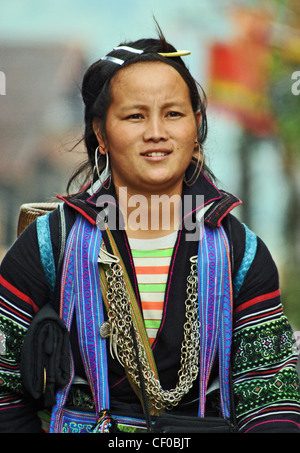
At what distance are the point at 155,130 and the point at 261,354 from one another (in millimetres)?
872

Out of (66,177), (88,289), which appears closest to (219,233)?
(88,289)

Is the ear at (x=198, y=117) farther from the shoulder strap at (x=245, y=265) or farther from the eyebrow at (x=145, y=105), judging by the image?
the shoulder strap at (x=245, y=265)

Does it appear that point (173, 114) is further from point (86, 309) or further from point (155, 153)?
point (86, 309)

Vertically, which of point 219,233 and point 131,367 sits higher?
A: point 219,233

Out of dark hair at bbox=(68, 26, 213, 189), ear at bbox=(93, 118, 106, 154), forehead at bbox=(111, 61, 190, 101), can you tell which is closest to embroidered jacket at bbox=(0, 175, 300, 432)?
ear at bbox=(93, 118, 106, 154)

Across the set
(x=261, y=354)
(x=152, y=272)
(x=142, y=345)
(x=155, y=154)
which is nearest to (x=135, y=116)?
(x=155, y=154)

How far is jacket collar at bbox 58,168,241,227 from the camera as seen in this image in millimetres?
2318

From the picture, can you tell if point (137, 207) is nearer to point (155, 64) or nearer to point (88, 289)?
point (88, 289)

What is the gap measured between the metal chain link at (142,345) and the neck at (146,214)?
0.18 m

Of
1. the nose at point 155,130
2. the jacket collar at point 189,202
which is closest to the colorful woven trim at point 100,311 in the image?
the jacket collar at point 189,202

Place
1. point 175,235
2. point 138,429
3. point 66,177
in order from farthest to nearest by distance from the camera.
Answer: point 66,177 < point 175,235 < point 138,429

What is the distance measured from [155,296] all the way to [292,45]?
305cm

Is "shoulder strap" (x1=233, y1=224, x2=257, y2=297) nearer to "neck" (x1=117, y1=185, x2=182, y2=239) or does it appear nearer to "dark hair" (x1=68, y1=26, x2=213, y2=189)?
"neck" (x1=117, y1=185, x2=182, y2=239)

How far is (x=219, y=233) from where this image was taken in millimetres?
2322
